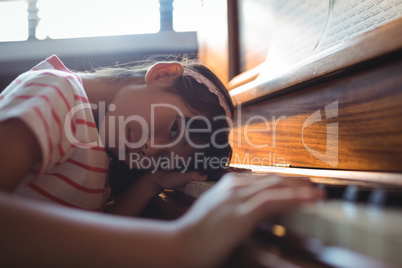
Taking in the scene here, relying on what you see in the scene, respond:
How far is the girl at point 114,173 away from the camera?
11.5 inches

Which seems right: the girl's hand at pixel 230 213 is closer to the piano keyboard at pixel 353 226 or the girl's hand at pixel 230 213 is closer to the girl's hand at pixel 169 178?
the piano keyboard at pixel 353 226

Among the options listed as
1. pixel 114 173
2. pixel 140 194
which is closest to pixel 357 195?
pixel 140 194

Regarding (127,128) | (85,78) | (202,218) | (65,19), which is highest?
(65,19)

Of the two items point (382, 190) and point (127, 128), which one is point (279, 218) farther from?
point (127, 128)

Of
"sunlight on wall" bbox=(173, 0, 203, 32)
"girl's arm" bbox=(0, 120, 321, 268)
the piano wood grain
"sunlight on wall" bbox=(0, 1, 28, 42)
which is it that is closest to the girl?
"girl's arm" bbox=(0, 120, 321, 268)

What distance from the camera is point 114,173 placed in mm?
1070

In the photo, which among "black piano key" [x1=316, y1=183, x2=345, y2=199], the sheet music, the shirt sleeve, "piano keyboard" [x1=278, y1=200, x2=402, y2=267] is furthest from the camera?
the sheet music

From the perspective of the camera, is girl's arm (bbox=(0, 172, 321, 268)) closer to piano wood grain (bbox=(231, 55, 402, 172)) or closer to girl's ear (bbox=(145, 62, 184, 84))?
piano wood grain (bbox=(231, 55, 402, 172))

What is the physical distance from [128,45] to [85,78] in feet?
4.97

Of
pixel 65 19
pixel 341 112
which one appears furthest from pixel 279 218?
pixel 65 19

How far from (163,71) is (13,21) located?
2.26 meters

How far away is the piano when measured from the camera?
25cm

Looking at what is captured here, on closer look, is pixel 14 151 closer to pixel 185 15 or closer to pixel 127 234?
pixel 127 234

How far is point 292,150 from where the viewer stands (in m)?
0.81
